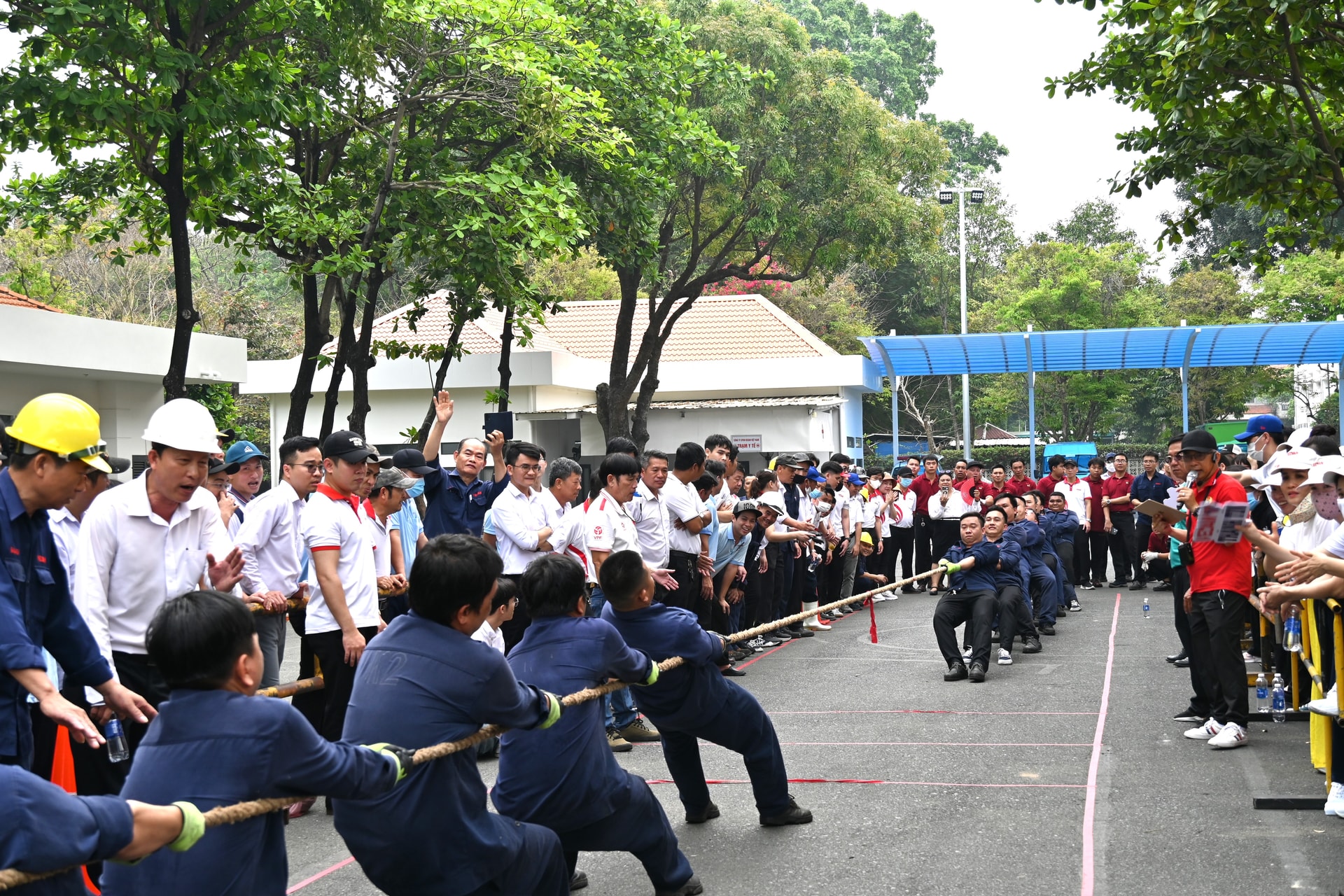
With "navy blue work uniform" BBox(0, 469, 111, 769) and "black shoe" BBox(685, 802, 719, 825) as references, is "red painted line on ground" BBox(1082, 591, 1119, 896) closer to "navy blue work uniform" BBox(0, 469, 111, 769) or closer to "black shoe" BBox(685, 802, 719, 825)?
"black shoe" BBox(685, 802, 719, 825)

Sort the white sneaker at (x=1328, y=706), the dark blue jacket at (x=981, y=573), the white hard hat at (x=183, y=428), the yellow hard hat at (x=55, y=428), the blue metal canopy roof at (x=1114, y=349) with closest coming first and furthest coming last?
the yellow hard hat at (x=55, y=428) → the white hard hat at (x=183, y=428) → the white sneaker at (x=1328, y=706) → the dark blue jacket at (x=981, y=573) → the blue metal canopy roof at (x=1114, y=349)

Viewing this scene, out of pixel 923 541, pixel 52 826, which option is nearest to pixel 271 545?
pixel 52 826

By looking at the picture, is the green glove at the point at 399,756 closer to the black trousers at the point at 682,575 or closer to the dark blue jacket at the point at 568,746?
the dark blue jacket at the point at 568,746

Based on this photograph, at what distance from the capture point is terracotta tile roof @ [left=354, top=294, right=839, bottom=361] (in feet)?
97.7

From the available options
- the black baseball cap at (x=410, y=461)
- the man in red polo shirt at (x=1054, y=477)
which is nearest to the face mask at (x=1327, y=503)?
the black baseball cap at (x=410, y=461)

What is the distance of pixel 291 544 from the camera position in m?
7.10

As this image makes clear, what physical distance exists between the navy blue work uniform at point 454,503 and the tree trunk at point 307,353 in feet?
17.8

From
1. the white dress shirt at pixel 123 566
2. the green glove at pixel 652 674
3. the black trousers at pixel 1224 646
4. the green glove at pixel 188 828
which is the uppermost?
the white dress shirt at pixel 123 566

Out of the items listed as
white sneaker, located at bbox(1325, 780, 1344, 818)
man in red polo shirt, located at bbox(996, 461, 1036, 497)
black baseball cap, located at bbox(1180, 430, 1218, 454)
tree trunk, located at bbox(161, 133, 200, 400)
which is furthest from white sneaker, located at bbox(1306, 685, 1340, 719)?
man in red polo shirt, located at bbox(996, 461, 1036, 497)

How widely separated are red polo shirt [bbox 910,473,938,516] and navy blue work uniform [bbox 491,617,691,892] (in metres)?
14.6

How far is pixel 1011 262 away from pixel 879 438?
773 cm

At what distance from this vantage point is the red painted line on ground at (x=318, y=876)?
5.53m

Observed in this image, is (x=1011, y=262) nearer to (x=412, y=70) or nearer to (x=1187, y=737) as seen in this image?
(x=412, y=70)

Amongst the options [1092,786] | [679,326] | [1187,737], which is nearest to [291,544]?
[1092,786]
